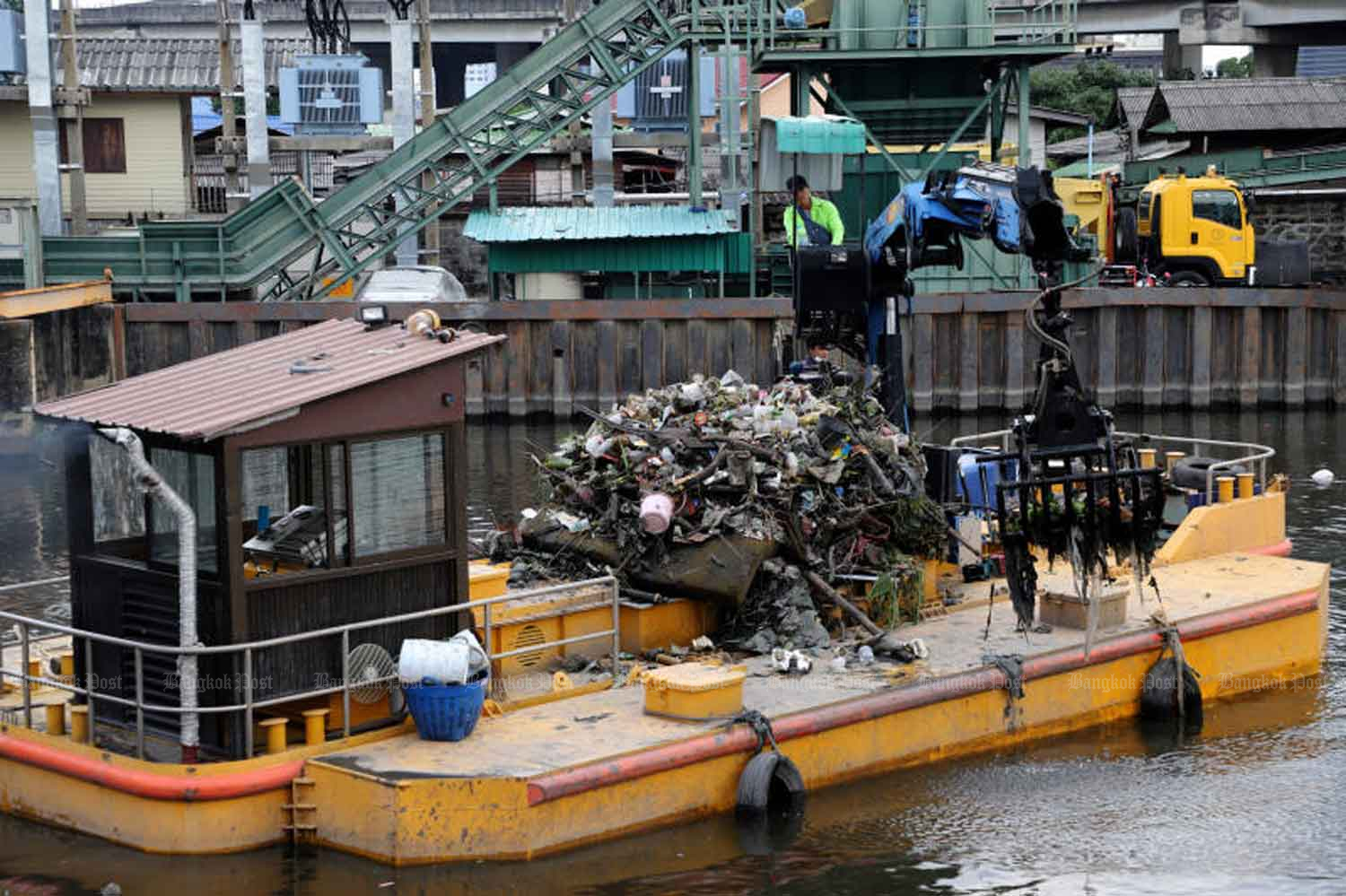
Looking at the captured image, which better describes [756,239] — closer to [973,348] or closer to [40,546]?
[973,348]

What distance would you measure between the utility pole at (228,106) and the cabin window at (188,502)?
3084 centimetres

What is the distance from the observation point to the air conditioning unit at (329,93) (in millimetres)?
48656

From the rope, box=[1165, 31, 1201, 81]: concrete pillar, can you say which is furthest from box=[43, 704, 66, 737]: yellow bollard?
box=[1165, 31, 1201, 81]: concrete pillar

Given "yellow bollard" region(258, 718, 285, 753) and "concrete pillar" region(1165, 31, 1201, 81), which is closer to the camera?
"yellow bollard" region(258, 718, 285, 753)

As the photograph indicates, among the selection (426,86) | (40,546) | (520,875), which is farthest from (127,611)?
(426,86)

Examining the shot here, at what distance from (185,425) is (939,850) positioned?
5.45 meters

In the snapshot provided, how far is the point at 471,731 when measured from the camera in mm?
12406

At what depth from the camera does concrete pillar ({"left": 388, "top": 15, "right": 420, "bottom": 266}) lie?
129ft

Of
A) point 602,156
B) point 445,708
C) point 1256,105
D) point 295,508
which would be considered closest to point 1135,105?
point 1256,105

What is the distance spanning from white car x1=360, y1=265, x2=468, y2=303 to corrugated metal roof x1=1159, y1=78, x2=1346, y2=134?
820 inches

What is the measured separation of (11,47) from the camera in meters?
42.3

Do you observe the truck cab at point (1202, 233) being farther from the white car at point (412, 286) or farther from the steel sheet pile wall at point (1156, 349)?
the white car at point (412, 286)

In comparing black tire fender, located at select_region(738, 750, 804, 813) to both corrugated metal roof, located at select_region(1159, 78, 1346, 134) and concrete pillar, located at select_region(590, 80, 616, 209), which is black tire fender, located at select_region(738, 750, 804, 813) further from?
corrugated metal roof, located at select_region(1159, 78, 1346, 134)

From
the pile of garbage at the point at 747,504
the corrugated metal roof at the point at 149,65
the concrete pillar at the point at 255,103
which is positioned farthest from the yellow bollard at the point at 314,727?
the corrugated metal roof at the point at 149,65
